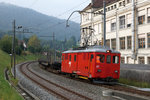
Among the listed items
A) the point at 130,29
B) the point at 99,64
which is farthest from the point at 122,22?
the point at 99,64

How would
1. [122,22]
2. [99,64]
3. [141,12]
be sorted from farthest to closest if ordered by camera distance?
[122,22] < [141,12] < [99,64]

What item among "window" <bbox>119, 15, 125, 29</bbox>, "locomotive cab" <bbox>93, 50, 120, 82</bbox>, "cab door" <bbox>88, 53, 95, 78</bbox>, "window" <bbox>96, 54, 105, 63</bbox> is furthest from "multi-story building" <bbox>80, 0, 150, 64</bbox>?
"window" <bbox>96, 54, 105, 63</bbox>

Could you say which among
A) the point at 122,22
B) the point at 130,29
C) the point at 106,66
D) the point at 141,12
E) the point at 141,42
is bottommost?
the point at 106,66

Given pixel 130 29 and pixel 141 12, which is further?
pixel 130 29

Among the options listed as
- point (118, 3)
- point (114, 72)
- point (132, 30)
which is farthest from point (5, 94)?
point (118, 3)

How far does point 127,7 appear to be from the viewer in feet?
115

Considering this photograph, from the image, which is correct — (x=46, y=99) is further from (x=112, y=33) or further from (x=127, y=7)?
(x=112, y=33)

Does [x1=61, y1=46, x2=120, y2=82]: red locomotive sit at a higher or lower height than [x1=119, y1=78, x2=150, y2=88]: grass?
higher

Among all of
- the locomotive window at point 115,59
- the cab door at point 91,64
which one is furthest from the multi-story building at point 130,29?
the cab door at point 91,64

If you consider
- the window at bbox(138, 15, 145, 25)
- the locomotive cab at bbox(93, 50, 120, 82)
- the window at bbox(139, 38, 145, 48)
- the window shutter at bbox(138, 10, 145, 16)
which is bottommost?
the locomotive cab at bbox(93, 50, 120, 82)

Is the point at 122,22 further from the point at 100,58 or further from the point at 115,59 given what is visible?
the point at 100,58

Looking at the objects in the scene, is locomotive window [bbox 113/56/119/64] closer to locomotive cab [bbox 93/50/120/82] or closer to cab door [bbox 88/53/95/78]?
locomotive cab [bbox 93/50/120/82]

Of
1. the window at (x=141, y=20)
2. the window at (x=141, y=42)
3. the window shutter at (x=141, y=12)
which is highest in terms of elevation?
the window shutter at (x=141, y=12)

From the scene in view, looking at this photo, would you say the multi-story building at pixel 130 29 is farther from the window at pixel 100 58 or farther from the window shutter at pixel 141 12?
the window at pixel 100 58
